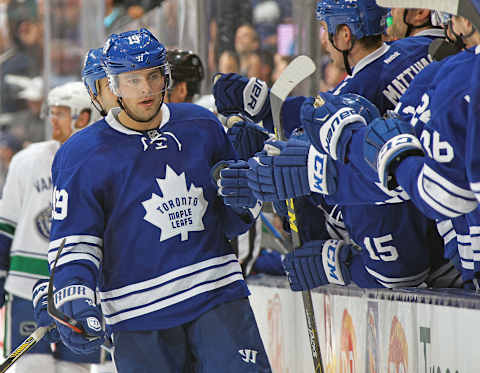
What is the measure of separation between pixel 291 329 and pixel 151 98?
4.80ft

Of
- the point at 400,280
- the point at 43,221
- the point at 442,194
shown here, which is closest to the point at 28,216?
the point at 43,221

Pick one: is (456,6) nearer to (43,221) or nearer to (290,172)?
(290,172)

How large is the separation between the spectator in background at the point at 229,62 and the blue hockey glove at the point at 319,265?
169 cm

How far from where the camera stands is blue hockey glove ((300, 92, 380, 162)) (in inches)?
96.7

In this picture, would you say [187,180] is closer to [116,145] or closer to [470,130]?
[116,145]

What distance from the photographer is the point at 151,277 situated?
2.82 meters

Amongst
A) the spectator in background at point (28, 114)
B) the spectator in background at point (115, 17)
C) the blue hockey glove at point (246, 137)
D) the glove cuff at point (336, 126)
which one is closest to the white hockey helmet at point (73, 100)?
the blue hockey glove at point (246, 137)

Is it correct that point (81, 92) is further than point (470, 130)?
Yes

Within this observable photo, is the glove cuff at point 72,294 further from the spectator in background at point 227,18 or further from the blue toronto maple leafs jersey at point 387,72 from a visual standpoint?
the spectator in background at point 227,18

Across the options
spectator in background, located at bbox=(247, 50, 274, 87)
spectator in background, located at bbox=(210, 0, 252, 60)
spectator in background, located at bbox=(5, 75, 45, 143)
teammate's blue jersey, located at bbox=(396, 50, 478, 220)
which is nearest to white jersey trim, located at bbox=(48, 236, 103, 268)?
teammate's blue jersey, located at bbox=(396, 50, 478, 220)

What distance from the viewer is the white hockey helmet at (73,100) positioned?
13.9 ft

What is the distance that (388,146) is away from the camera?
2260 mm

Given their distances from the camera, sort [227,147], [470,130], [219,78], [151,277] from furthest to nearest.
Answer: [219,78] < [227,147] < [151,277] < [470,130]

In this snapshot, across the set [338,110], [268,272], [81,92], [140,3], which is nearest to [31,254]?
[81,92]
